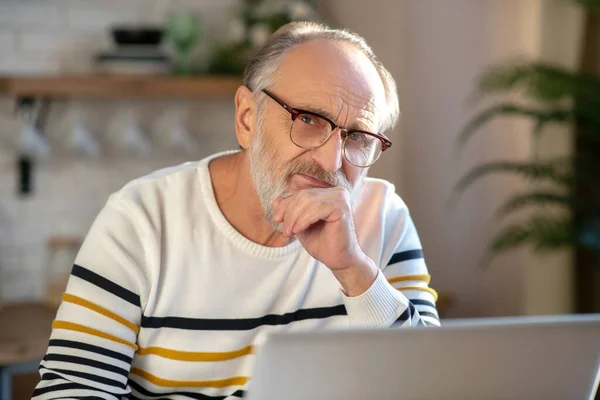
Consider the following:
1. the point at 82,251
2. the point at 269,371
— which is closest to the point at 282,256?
the point at 82,251

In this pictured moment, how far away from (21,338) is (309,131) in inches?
66.8

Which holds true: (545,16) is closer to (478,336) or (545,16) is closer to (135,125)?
(135,125)

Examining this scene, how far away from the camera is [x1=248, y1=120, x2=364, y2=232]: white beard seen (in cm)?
136

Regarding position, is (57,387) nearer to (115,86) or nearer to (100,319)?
(100,319)

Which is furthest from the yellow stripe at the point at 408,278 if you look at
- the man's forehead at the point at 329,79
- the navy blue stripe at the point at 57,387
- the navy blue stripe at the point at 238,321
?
the navy blue stripe at the point at 57,387

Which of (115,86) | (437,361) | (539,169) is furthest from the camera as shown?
(115,86)

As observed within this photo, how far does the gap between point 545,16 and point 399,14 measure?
0.77 metres

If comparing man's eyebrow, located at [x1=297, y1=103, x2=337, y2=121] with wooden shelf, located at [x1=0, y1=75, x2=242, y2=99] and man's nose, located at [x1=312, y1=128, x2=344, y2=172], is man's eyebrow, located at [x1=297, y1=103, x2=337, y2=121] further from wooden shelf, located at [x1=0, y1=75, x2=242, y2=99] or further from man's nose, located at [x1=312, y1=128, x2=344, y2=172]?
wooden shelf, located at [x1=0, y1=75, x2=242, y2=99]

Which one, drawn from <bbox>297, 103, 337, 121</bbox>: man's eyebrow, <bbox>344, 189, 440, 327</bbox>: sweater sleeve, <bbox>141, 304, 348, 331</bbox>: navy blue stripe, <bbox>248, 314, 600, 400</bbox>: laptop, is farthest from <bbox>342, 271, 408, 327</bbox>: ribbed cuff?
<bbox>248, 314, 600, 400</bbox>: laptop

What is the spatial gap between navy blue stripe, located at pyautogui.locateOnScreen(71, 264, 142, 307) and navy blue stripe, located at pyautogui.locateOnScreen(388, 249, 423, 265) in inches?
19.4

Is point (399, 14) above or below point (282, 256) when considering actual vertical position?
above

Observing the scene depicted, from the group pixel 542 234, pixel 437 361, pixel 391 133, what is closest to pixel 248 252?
pixel 437 361

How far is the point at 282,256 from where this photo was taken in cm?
146

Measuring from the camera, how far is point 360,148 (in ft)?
4.59
